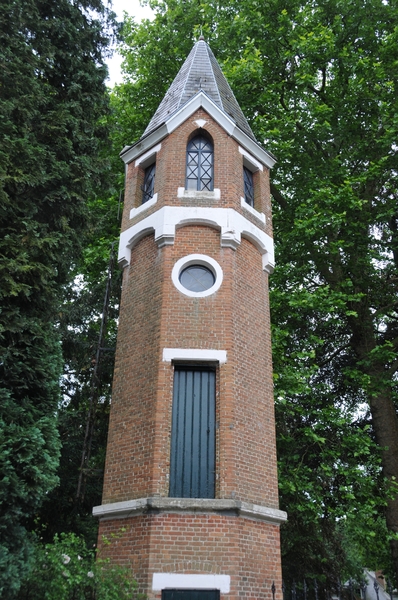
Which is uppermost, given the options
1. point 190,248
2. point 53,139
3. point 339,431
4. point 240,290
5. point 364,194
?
point 364,194

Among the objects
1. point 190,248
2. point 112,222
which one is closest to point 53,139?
point 190,248

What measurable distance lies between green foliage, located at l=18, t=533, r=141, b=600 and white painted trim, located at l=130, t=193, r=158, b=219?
750 centimetres

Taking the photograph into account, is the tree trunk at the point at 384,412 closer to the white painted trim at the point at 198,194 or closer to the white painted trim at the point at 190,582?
the white painted trim at the point at 198,194

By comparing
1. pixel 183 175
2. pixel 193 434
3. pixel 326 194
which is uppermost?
pixel 326 194

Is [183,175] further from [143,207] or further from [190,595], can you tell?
[190,595]

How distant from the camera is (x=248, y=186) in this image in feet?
45.5

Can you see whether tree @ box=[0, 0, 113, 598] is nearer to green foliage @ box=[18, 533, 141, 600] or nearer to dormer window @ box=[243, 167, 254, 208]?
green foliage @ box=[18, 533, 141, 600]

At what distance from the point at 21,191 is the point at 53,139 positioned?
5.77ft

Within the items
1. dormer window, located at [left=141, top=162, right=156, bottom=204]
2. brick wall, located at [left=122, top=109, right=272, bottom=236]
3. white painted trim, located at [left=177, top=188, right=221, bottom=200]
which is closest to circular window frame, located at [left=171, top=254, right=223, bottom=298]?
brick wall, located at [left=122, top=109, right=272, bottom=236]

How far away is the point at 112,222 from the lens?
20297 mm

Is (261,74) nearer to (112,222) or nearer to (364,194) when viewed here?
(364,194)

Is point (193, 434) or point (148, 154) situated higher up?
point (148, 154)

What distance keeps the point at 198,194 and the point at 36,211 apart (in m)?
4.11

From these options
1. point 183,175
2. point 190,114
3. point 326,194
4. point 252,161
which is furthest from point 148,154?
point 326,194
